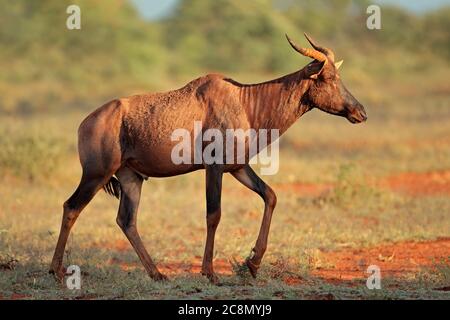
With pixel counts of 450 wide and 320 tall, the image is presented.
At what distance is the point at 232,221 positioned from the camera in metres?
12.7

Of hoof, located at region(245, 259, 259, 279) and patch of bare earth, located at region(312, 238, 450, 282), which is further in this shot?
patch of bare earth, located at region(312, 238, 450, 282)

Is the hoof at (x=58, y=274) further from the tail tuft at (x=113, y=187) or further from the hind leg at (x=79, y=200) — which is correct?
the tail tuft at (x=113, y=187)

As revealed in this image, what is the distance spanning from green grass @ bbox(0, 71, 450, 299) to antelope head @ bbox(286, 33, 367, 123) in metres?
1.59

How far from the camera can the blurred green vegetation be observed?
30755mm

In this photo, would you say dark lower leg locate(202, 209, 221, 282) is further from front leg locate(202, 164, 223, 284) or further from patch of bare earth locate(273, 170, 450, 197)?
patch of bare earth locate(273, 170, 450, 197)

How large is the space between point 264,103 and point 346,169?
230 inches

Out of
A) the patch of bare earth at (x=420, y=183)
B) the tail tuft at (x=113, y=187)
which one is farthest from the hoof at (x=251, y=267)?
the patch of bare earth at (x=420, y=183)

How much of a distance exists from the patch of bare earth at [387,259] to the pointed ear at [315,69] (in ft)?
6.45

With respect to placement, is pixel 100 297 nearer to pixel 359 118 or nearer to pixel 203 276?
pixel 203 276

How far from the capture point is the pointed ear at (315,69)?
331 inches

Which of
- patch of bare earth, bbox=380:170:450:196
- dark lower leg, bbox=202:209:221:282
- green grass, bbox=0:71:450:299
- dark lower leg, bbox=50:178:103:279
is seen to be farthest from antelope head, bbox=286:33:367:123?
patch of bare earth, bbox=380:170:450:196

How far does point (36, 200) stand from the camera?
46.2ft
